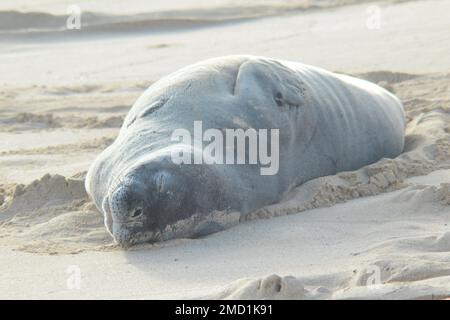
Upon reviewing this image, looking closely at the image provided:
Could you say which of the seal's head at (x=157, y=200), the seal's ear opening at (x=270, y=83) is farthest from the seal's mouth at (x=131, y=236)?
the seal's ear opening at (x=270, y=83)

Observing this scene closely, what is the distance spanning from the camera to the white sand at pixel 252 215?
152 inches

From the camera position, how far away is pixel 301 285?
3633 mm

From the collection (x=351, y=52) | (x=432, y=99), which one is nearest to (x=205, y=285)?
(x=432, y=99)

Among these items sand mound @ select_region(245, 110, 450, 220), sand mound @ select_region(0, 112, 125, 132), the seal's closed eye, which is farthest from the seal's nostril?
sand mound @ select_region(0, 112, 125, 132)

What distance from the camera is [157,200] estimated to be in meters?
4.32

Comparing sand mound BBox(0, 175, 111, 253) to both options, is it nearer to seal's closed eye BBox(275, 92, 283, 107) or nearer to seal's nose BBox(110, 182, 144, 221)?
seal's nose BBox(110, 182, 144, 221)

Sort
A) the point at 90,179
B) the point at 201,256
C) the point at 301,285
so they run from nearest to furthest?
1. the point at 301,285
2. the point at 201,256
3. the point at 90,179

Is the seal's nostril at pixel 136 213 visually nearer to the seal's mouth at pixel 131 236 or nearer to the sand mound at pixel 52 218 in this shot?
the seal's mouth at pixel 131 236

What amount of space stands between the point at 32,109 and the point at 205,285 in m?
4.60

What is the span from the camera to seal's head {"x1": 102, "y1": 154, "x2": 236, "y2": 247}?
4301mm

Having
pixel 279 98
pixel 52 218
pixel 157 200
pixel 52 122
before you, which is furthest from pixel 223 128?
pixel 52 122

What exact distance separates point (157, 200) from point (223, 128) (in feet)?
2.05

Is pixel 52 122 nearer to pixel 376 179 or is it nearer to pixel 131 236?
pixel 376 179

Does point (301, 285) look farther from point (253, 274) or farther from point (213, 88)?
point (213, 88)
